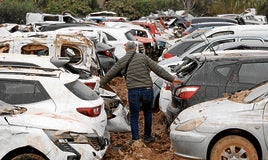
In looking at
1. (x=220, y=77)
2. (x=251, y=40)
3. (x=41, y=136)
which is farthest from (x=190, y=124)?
(x=251, y=40)

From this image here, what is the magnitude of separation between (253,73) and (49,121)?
358 centimetres

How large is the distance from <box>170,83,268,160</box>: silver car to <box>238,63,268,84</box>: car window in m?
1.14

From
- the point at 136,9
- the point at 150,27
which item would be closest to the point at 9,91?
the point at 150,27

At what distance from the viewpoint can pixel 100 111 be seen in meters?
7.04

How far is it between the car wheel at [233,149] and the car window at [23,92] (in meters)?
2.32

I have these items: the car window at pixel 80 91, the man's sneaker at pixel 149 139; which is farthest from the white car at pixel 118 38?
the car window at pixel 80 91

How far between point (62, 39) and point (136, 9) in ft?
137

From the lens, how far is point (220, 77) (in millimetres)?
8016

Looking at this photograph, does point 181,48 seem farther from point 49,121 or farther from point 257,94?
point 49,121

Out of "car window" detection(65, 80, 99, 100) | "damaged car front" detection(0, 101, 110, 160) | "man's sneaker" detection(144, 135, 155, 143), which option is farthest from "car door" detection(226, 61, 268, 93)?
"damaged car front" detection(0, 101, 110, 160)

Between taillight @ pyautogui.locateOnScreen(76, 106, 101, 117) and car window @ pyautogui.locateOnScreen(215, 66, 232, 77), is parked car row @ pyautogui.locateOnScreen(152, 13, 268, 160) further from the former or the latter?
taillight @ pyautogui.locateOnScreen(76, 106, 101, 117)

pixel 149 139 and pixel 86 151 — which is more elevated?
pixel 86 151

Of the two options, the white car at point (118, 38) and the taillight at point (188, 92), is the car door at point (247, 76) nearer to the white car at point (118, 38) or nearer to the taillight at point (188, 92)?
the taillight at point (188, 92)

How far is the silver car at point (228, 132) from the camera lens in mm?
6445
